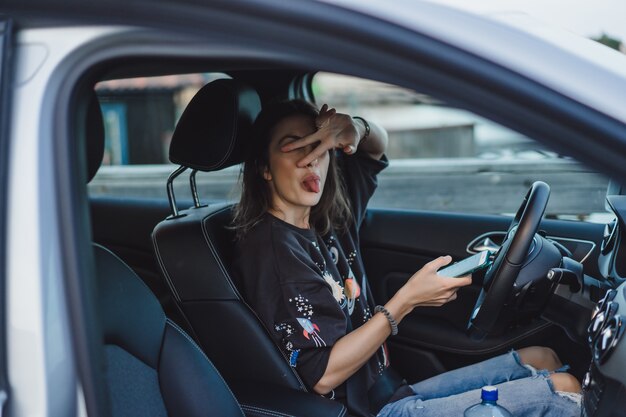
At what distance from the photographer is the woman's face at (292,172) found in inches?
81.4

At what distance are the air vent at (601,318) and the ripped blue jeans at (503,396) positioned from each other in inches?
14.8

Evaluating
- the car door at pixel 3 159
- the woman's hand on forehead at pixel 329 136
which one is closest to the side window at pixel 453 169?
the woman's hand on forehead at pixel 329 136

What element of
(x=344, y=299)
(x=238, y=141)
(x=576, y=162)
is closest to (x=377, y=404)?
(x=344, y=299)

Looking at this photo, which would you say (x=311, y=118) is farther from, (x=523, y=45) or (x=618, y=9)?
(x=618, y=9)

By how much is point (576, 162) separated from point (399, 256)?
6.00ft

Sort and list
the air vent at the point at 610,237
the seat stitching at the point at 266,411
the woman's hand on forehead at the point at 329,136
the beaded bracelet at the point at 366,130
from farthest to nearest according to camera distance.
Answer: the beaded bracelet at the point at 366,130 → the woman's hand on forehead at the point at 329,136 → the air vent at the point at 610,237 → the seat stitching at the point at 266,411

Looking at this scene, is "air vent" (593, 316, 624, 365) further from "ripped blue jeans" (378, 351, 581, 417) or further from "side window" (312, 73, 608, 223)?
"side window" (312, 73, 608, 223)

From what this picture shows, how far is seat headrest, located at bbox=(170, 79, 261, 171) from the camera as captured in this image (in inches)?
77.2

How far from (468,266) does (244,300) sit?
21.6 inches

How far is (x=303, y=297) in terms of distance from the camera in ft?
6.27

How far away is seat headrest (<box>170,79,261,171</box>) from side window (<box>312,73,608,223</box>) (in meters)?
0.74

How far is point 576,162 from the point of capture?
941 millimetres

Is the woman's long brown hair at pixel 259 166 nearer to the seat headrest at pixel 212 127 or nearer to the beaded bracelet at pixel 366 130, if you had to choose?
the seat headrest at pixel 212 127

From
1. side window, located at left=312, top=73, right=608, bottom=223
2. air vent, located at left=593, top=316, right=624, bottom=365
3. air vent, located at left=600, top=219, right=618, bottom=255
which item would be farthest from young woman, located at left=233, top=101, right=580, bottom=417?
side window, located at left=312, top=73, right=608, bottom=223
